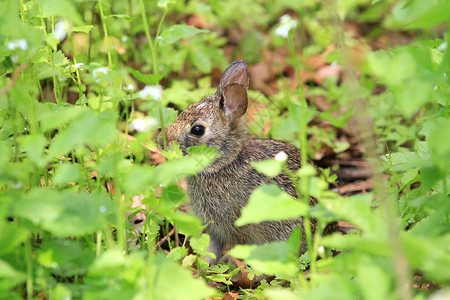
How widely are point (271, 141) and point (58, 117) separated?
2.28 m

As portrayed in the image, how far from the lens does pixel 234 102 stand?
4309 mm

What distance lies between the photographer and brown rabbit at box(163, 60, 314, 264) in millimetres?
4035

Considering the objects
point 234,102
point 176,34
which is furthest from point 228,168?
point 176,34

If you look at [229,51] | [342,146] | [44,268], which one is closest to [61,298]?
[44,268]

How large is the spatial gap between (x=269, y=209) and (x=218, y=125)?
2026 mm

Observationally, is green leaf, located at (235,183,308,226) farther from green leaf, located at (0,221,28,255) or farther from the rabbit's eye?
the rabbit's eye

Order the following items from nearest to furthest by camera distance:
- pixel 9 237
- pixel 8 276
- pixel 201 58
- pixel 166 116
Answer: pixel 8 276, pixel 9 237, pixel 166 116, pixel 201 58

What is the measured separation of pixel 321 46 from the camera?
22.9ft

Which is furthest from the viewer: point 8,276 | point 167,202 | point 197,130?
point 197,130

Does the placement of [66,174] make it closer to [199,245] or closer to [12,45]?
[12,45]

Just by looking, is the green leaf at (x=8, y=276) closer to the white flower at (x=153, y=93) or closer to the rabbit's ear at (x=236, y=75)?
the white flower at (x=153, y=93)

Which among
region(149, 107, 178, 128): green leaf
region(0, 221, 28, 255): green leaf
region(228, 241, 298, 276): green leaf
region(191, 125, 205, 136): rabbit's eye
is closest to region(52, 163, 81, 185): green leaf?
region(0, 221, 28, 255): green leaf

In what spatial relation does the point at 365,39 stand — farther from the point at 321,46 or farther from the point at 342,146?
the point at 342,146

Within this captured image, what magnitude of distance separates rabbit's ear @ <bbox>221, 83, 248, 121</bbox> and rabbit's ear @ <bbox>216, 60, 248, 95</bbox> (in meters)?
0.19
